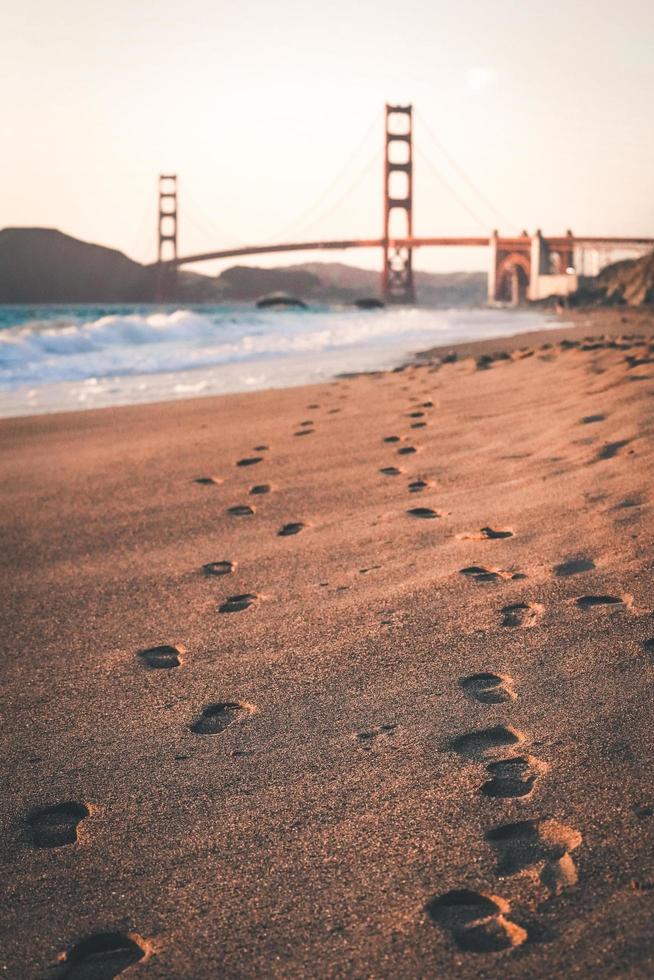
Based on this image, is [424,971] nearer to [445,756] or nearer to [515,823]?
[515,823]

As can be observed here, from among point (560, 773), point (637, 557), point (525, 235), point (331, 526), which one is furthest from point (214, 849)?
point (525, 235)

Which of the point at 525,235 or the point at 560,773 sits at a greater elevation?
the point at 525,235

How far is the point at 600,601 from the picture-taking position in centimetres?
176

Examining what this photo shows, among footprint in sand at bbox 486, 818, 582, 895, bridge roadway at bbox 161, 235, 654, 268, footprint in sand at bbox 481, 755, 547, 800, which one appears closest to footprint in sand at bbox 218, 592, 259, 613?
footprint in sand at bbox 481, 755, 547, 800

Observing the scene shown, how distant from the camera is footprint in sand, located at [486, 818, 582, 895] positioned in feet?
3.32

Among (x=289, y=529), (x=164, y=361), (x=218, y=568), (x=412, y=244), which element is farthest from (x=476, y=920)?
(x=412, y=244)

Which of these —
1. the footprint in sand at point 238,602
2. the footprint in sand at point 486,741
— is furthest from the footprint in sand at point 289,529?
the footprint in sand at point 486,741

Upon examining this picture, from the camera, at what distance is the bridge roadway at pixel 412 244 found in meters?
34.2

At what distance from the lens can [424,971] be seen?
0.89 metres

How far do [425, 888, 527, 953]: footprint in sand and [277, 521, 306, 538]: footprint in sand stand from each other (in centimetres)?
147

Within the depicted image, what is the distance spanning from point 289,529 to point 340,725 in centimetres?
112

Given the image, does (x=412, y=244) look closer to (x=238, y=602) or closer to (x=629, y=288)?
(x=629, y=288)

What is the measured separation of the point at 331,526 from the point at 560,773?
1.31 metres

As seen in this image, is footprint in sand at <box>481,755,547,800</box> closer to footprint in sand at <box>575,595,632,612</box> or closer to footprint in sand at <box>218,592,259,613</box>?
footprint in sand at <box>575,595,632,612</box>
